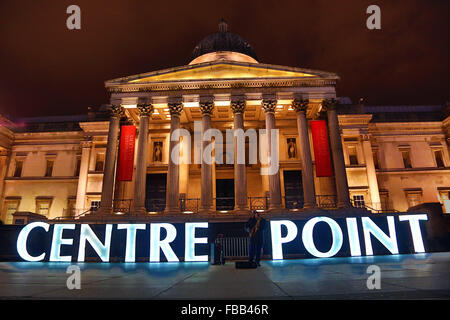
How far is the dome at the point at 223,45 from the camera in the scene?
35594mm

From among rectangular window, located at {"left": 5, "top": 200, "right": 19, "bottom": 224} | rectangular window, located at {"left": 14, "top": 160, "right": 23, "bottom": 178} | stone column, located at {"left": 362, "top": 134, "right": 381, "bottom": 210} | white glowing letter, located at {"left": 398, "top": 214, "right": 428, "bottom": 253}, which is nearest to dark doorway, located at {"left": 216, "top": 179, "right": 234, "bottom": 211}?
stone column, located at {"left": 362, "top": 134, "right": 381, "bottom": 210}

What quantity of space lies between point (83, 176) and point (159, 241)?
2133 centimetres

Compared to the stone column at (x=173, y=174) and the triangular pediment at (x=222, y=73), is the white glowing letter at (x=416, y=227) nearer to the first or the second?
the triangular pediment at (x=222, y=73)

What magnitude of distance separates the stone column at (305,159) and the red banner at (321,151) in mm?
582

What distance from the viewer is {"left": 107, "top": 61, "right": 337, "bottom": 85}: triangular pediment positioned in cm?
2320

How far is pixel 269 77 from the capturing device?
75.4 feet

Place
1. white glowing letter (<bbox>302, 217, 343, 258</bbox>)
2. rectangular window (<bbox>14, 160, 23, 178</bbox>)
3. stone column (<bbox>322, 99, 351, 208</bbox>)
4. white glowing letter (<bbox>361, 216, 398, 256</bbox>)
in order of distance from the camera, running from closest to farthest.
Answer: white glowing letter (<bbox>302, 217, 343, 258</bbox>), white glowing letter (<bbox>361, 216, 398, 256</bbox>), stone column (<bbox>322, 99, 351, 208</bbox>), rectangular window (<bbox>14, 160, 23, 178</bbox>)

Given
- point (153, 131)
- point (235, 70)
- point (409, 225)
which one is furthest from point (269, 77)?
point (409, 225)

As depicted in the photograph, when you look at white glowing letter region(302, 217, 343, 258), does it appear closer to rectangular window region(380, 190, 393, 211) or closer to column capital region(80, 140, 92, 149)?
rectangular window region(380, 190, 393, 211)

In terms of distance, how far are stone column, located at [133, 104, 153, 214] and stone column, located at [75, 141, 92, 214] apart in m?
11.1

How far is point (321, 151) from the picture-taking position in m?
21.2

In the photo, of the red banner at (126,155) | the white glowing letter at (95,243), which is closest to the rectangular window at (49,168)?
the red banner at (126,155)

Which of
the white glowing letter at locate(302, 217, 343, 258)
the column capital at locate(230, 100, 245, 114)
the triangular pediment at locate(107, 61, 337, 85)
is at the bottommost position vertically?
the white glowing letter at locate(302, 217, 343, 258)
